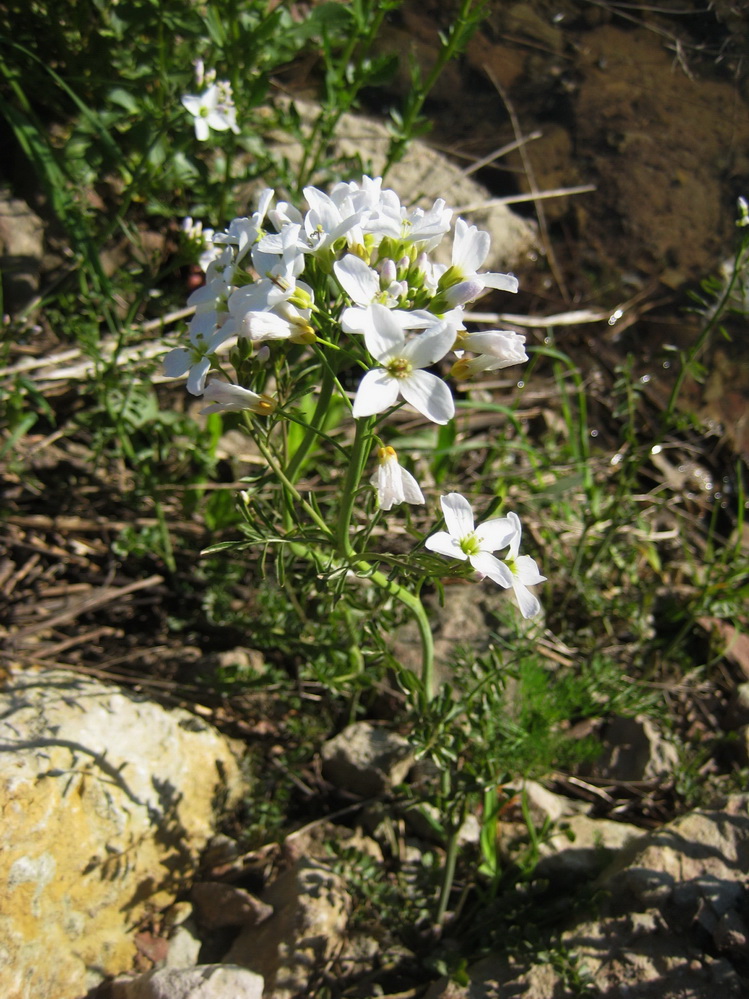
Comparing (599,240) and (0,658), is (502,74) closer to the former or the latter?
(599,240)

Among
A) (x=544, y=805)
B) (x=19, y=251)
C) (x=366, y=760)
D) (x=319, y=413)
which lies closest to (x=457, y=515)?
(x=319, y=413)

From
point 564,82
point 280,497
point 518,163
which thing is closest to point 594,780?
point 280,497

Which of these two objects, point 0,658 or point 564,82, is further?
point 564,82

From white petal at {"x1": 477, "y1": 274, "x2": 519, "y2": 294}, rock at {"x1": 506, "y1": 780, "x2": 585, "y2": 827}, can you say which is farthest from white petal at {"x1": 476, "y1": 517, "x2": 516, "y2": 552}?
rock at {"x1": 506, "y1": 780, "x2": 585, "y2": 827}

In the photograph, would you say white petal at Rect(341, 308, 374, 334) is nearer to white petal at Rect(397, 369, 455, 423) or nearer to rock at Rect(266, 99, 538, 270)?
white petal at Rect(397, 369, 455, 423)

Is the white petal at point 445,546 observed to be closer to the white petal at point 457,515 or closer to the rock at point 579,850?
the white petal at point 457,515

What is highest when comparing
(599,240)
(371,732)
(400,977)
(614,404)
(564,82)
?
(564,82)

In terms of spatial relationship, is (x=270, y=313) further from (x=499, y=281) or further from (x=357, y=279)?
(x=499, y=281)

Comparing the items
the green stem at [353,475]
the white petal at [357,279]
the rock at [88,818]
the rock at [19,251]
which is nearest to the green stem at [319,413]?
the green stem at [353,475]
